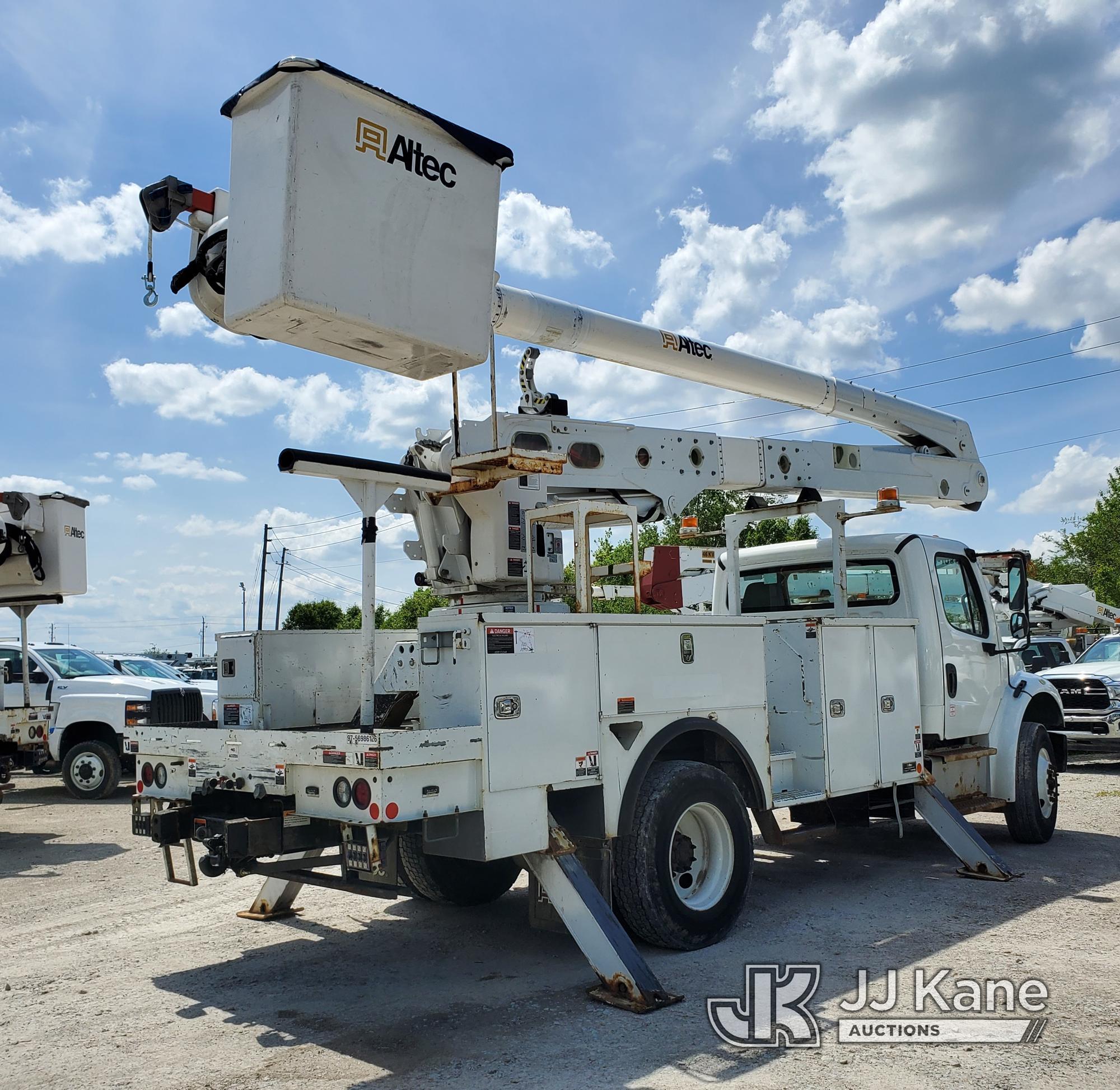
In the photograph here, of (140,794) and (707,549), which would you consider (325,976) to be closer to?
(140,794)

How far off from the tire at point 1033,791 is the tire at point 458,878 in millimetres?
4442

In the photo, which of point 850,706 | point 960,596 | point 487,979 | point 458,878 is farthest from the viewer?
point 960,596

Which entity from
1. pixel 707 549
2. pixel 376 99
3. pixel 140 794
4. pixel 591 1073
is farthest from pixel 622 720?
pixel 707 549

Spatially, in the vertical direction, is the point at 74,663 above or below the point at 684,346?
below

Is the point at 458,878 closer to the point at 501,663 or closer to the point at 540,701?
the point at 540,701

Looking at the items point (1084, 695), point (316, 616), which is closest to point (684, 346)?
point (1084, 695)

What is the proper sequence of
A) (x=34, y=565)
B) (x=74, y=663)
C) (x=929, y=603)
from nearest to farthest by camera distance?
(x=929, y=603) < (x=34, y=565) < (x=74, y=663)

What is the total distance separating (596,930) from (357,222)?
3.55 metres

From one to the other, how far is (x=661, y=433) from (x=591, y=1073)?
4.73 metres

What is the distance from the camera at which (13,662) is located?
15.2m

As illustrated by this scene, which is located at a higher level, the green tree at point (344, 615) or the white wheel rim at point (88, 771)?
the green tree at point (344, 615)

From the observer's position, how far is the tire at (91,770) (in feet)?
45.0

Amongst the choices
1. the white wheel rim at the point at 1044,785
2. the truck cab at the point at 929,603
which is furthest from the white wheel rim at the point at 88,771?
the white wheel rim at the point at 1044,785

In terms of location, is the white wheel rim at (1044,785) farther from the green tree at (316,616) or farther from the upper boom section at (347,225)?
the green tree at (316,616)
